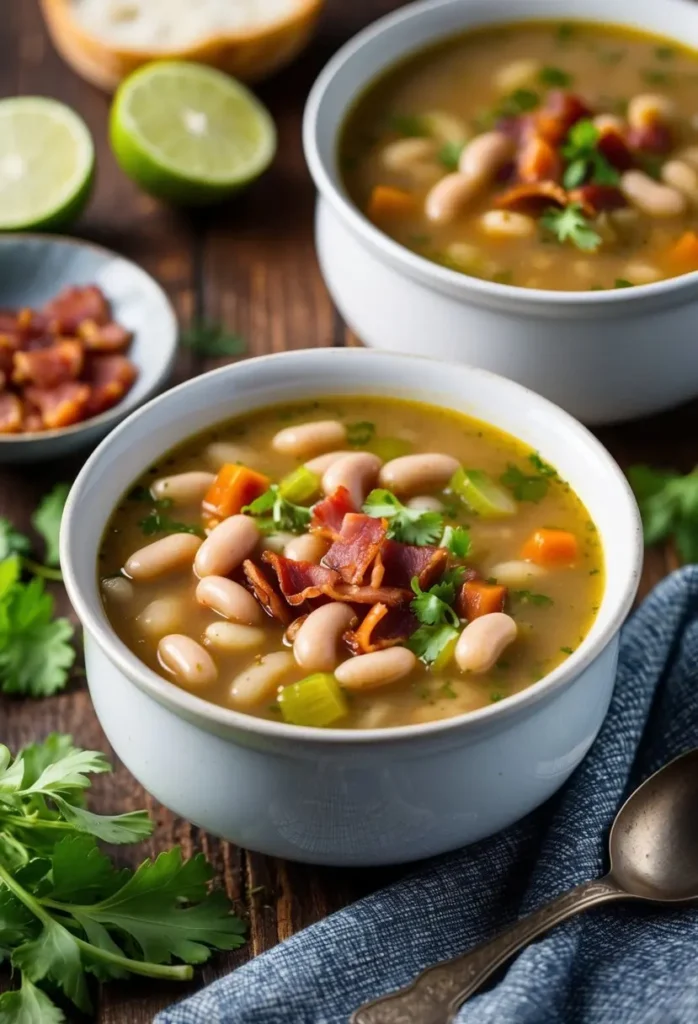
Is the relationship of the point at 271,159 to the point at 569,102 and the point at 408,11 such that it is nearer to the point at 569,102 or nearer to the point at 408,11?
the point at 408,11

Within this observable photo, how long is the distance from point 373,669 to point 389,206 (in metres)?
1.33

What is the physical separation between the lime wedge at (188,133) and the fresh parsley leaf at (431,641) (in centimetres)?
165

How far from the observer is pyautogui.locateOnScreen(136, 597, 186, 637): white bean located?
2.27 m

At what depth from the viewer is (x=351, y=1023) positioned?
1.95 metres

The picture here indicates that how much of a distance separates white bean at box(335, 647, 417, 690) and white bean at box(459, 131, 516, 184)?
135 centimetres

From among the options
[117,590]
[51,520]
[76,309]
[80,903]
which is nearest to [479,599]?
[117,590]

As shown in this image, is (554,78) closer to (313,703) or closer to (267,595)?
(267,595)

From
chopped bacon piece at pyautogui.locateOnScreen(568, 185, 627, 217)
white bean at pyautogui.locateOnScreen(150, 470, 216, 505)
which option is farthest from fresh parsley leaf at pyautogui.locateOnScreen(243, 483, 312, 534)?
chopped bacon piece at pyautogui.locateOnScreen(568, 185, 627, 217)

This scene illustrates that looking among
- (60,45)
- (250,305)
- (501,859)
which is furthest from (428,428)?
(60,45)

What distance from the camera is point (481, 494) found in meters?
2.44

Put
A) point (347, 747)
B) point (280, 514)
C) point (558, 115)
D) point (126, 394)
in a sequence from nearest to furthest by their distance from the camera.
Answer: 1. point (347, 747)
2. point (280, 514)
3. point (126, 394)
4. point (558, 115)

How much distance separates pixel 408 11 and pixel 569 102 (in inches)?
19.3

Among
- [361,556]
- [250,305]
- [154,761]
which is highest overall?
[361,556]

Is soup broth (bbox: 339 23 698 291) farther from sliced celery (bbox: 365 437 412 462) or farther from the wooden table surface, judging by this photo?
sliced celery (bbox: 365 437 412 462)
